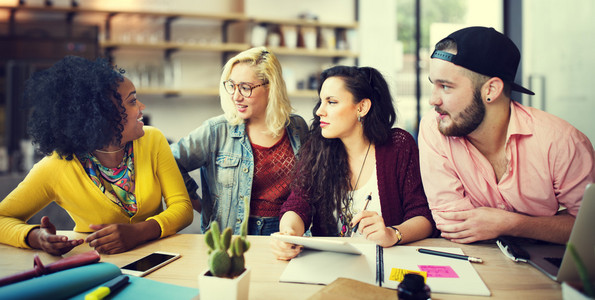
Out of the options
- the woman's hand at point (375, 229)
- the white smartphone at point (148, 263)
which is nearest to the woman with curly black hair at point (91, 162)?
the white smartphone at point (148, 263)

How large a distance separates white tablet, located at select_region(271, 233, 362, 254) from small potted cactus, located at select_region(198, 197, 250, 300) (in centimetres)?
21

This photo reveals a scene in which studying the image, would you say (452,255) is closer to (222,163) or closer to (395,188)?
(395,188)

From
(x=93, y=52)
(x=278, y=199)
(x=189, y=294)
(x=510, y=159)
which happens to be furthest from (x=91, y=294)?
(x=93, y=52)

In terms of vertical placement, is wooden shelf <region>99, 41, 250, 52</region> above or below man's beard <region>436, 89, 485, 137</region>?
above

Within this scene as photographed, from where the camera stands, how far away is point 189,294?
95 centimetres

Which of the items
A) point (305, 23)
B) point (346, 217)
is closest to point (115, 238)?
point (346, 217)

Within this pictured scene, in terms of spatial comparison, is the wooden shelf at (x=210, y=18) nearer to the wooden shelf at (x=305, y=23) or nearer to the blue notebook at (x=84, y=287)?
the wooden shelf at (x=305, y=23)

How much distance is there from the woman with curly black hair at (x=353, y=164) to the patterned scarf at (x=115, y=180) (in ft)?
1.78

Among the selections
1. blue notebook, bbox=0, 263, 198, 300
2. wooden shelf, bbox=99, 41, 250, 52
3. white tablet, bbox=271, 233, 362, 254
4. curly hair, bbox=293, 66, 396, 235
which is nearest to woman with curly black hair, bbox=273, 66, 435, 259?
curly hair, bbox=293, 66, 396, 235

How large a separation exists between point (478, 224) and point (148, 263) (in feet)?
3.11

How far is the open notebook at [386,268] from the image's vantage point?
3.31 ft

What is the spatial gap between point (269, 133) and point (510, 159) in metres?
1.02

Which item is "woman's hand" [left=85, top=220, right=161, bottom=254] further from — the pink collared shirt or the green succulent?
the pink collared shirt

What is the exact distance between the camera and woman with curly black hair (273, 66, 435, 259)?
5.37 ft
